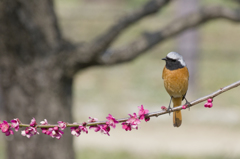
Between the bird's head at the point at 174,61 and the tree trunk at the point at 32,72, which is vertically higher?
the tree trunk at the point at 32,72

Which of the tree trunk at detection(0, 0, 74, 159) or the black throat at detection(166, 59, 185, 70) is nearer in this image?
the black throat at detection(166, 59, 185, 70)

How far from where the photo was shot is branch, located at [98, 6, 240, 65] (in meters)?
4.26

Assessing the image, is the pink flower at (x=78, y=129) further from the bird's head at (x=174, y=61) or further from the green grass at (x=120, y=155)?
the green grass at (x=120, y=155)

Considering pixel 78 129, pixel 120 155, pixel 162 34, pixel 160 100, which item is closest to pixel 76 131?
pixel 78 129

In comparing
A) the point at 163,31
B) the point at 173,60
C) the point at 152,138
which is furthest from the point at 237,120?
the point at 173,60

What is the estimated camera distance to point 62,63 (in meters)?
4.28

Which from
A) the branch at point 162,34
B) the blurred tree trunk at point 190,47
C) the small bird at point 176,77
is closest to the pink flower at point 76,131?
the small bird at point 176,77

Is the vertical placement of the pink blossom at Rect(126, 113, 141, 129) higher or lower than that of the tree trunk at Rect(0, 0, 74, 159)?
lower

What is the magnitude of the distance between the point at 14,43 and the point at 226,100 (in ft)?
22.4

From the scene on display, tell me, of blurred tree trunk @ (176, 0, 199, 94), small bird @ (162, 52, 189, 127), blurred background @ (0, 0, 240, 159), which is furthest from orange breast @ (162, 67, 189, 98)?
blurred tree trunk @ (176, 0, 199, 94)

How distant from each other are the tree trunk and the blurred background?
3.82 feet

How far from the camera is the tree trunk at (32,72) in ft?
13.8

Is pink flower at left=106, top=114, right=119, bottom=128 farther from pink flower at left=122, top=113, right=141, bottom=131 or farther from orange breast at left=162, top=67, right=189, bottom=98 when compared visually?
orange breast at left=162, top=67, right=189, bottom=98

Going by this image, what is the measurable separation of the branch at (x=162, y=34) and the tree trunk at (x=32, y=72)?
63 centimetres
